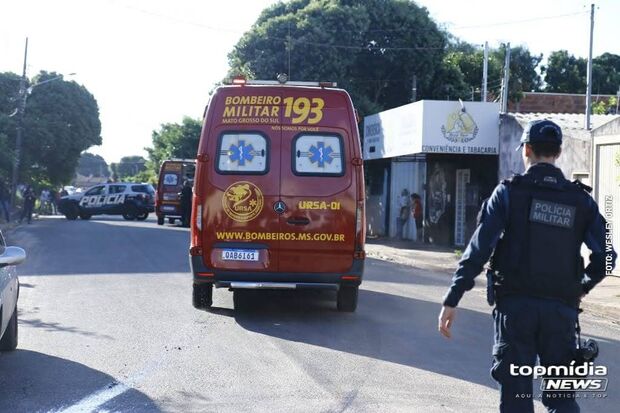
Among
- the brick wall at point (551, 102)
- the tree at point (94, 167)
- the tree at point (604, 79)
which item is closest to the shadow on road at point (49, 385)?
the brick wall at point (551, 102)

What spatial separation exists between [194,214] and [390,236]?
59.8 ft

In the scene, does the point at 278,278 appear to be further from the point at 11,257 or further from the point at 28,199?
the point at 28,199

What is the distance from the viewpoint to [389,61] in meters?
34.0

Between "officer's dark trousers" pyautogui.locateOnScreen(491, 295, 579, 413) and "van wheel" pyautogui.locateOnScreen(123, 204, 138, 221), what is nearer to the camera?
"officer's dark trousers" pyautogui.locateOnScreen(491, 295, 579, 413)

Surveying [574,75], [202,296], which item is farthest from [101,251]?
[574,75]

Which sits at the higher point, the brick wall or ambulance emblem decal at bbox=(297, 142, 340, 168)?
the brick wall

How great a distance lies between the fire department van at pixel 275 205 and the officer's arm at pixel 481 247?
17.5ft

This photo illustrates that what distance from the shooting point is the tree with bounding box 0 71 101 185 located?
39500 millimetres

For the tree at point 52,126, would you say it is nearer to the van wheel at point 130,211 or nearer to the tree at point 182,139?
the van wheel at point 130,211

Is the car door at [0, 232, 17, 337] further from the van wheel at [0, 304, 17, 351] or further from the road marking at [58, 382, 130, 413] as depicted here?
the road marking at [58, 382, 130, 413]

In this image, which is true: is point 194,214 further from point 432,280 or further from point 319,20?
point 319,20

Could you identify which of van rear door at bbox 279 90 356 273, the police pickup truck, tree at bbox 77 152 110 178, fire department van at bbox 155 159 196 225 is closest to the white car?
van rear door at bbox 279 90 356 273

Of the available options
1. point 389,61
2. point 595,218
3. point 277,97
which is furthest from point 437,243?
point 595,218

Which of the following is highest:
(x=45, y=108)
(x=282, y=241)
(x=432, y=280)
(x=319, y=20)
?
(x=319, y=20)
